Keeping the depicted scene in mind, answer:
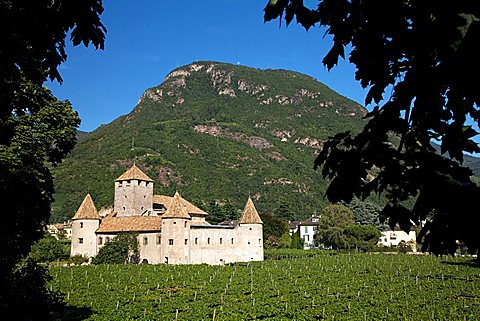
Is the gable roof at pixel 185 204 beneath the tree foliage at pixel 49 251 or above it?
above

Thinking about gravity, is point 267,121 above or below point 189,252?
above

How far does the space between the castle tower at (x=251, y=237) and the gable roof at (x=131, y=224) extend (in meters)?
11.2

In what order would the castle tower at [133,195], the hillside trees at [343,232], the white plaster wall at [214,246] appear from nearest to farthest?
the white plaster wall at [214,246] < the castle tower at [133,195] < the hillside trees at [343,232]

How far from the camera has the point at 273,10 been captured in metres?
3.05

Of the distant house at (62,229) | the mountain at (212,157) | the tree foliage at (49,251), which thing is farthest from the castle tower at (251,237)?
the distant house at (62,229)

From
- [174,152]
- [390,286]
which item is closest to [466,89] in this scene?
[390,286]

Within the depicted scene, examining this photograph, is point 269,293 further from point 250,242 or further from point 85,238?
point 85,238

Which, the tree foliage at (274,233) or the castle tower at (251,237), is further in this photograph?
the tree foliage at (274,233)

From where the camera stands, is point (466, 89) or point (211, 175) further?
point (211, 175)

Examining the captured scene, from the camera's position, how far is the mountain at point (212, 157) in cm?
10512

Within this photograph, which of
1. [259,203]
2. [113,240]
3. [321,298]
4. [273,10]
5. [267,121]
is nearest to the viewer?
[273,10]

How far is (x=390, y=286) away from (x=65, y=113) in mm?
23983

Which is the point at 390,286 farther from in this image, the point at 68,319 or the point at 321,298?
the point at 68,319

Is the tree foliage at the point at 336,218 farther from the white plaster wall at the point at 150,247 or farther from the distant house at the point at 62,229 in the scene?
the distant house at the point at 62,229
